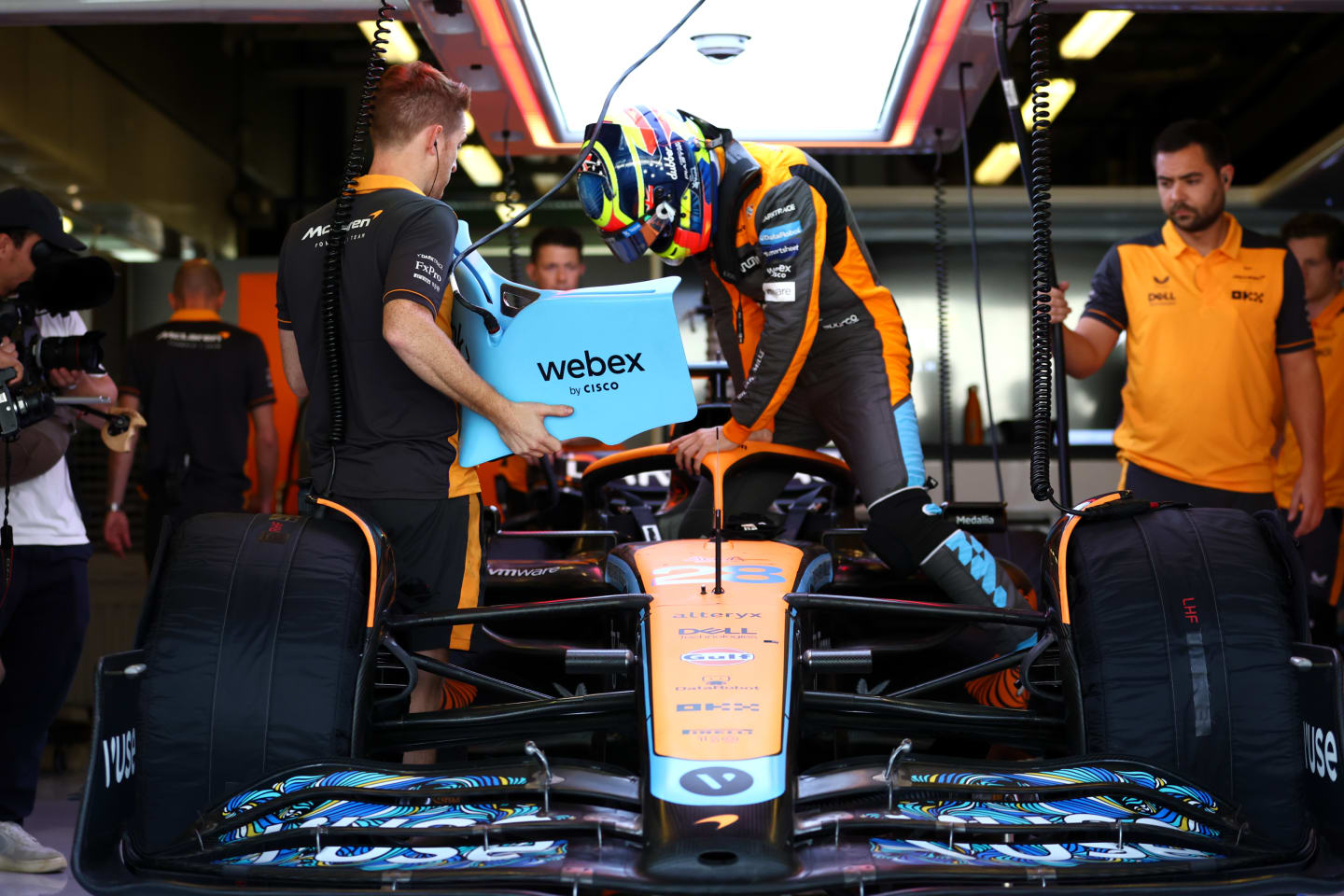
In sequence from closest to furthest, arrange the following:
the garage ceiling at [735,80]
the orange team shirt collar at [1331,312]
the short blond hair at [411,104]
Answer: the short blond hair at [411,104], the garage ceiling at [735,80], the orange team shirt collar at [1331,312]

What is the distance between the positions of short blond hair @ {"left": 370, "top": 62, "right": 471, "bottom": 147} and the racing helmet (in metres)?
0.38

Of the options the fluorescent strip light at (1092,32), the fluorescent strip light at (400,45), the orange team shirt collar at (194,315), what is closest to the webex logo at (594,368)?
the orange team shirt collar at (194,315)

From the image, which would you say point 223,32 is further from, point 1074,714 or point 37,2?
point 1074,714

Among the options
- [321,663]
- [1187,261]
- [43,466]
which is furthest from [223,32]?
[321,663]

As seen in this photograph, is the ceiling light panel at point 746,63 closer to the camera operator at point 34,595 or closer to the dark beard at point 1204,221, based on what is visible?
the dark beard at point 1204,221

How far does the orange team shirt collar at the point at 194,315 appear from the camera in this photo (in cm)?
553

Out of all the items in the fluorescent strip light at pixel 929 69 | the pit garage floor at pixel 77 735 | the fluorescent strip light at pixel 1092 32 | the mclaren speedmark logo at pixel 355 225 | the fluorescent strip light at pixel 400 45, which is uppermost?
the fluorescent strip light at pixel 400 45

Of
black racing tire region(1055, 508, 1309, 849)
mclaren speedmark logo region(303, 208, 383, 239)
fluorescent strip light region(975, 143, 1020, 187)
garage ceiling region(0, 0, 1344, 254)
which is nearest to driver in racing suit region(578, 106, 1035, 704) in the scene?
garage ceiling region(0, 0, 1344, 254)

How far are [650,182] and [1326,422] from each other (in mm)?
3480

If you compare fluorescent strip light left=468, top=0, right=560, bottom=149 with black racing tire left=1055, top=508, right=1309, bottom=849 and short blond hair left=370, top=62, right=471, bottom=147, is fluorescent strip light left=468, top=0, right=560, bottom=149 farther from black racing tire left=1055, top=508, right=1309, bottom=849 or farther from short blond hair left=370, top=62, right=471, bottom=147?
black racing tire left=1055, top=508, right=1309, bottom=849

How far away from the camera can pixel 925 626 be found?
365 cm

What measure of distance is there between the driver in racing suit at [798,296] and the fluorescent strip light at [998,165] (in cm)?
693

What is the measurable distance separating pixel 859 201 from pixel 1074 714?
7149mm

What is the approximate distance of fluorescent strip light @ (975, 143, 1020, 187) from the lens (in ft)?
32.5
